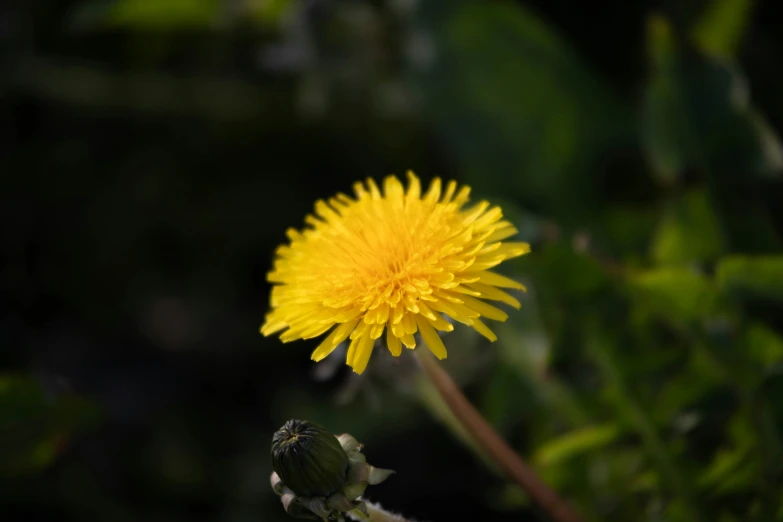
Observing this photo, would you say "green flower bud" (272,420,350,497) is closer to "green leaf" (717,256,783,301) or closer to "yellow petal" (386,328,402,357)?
"yellow petal" (386,328,402,357)

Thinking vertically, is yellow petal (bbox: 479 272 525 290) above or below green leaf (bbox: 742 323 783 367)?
above

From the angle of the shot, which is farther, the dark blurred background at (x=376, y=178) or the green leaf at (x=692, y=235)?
the green leaf at (x=692, y=235)

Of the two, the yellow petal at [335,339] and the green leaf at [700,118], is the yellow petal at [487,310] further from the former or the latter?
the green leaf at [700,118]

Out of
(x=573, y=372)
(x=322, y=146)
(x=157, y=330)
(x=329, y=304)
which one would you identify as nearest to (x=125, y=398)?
(x=157, y=330)

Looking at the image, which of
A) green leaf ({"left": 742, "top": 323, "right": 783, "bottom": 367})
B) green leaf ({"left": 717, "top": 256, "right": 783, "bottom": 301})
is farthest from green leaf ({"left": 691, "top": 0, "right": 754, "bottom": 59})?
green leaf ({"left": 742, "top": 323, "right": 783, "bottom": 367})

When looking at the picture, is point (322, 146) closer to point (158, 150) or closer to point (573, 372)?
point (158, 150)

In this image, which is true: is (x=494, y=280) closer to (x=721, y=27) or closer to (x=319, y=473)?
(x=319, y=473)

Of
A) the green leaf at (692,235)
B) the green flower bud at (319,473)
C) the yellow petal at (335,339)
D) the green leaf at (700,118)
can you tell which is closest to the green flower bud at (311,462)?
the green flower bud at (319,473)
